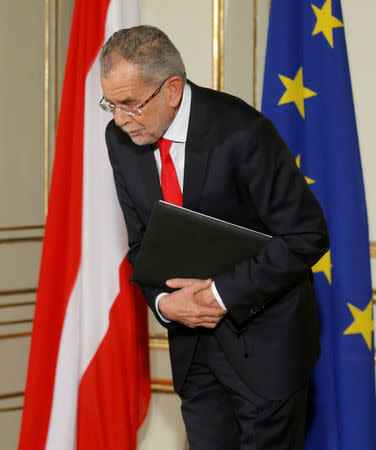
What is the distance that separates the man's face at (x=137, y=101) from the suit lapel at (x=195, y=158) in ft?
0.23

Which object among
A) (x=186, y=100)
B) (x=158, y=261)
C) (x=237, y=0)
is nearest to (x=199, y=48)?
(x=237, y=0)

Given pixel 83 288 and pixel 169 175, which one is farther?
pixel 83 288

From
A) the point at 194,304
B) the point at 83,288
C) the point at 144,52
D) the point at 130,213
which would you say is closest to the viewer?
the point at 144,52

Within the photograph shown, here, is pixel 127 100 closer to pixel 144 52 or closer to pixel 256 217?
pixel 144 52

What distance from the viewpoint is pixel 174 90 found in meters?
1.67

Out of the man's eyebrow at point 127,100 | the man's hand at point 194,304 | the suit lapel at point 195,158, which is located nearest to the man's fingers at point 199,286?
the man's hand at point 194,304

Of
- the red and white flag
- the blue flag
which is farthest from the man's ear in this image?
the blue flag

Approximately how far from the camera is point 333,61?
7.83 feet

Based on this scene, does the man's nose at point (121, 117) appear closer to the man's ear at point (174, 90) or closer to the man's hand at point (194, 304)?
the man's ear at point (174, 90)

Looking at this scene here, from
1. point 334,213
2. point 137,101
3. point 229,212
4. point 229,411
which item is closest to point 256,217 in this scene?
point 229,212

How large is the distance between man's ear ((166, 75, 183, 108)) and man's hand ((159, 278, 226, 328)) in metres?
0.45

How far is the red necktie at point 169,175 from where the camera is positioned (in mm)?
1743

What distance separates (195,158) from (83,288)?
0.90 meters

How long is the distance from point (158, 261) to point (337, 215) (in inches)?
36.0
